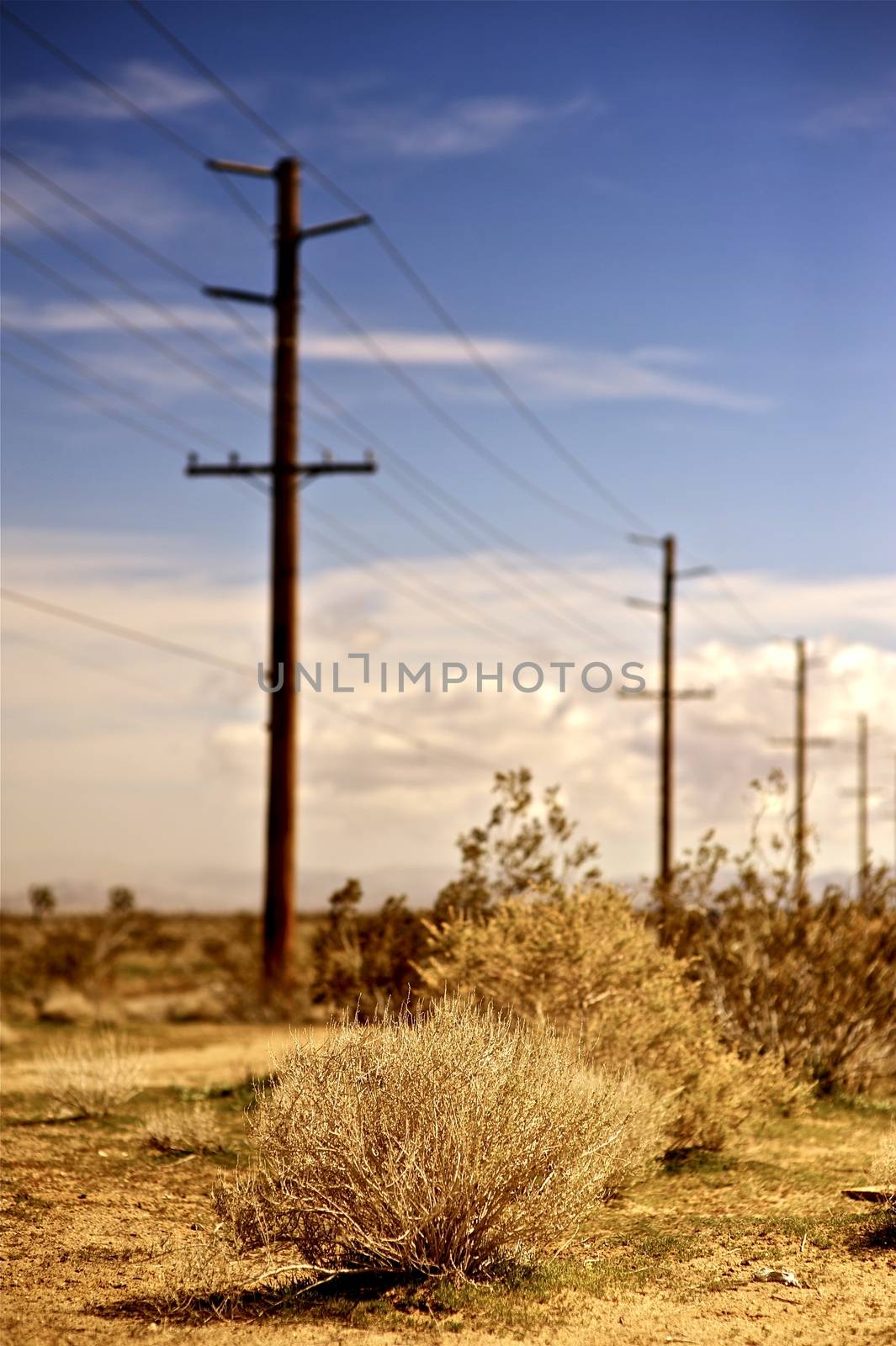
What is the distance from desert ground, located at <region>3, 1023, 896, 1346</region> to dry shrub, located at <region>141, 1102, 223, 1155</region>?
132 mm

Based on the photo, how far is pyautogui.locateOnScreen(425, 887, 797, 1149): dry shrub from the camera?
12.0 metres

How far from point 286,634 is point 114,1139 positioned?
35.5 ft

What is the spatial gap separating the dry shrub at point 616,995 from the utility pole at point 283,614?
31.4ft

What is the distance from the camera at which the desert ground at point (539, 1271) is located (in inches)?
297

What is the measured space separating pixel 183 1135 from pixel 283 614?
37.6 feet

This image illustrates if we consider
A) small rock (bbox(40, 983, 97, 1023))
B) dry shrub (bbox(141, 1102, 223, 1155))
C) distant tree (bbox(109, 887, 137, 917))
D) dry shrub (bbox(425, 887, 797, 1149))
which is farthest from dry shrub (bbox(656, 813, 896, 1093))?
distant tree (bbox(109, 887, 137, 917))

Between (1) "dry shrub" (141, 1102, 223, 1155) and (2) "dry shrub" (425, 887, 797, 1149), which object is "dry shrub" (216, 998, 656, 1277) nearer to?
(2) "dry shrub" (425, 887, 797, 1149)

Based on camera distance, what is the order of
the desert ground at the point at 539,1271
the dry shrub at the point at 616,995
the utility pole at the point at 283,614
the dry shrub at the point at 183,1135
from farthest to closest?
the utility pole at the point at 283,614
the dry shrub at the point at 183,1135
the dry shrub at the point at 616,995
the desert ground at the point at 539,1271

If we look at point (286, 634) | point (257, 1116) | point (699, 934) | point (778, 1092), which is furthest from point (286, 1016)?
point (257, 1116)

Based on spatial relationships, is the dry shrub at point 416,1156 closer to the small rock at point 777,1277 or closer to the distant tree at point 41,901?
the small rock at point 777,1277

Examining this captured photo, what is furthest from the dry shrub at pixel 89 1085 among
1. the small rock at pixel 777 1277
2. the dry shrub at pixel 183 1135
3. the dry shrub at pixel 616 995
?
the small rock at pixel 777 1277

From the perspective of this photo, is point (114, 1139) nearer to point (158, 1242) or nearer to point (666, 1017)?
point (158, 1242)

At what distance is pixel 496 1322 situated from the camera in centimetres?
758

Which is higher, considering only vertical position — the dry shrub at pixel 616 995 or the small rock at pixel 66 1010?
the dry shrub at pixel 616 995
